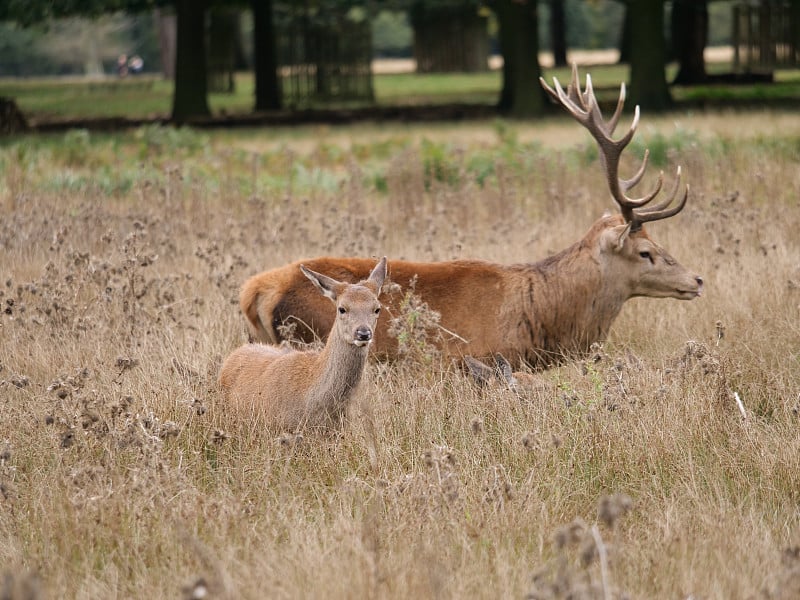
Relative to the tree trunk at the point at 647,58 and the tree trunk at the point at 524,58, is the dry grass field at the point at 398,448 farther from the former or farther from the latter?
the tree trunk at the point at 524,58

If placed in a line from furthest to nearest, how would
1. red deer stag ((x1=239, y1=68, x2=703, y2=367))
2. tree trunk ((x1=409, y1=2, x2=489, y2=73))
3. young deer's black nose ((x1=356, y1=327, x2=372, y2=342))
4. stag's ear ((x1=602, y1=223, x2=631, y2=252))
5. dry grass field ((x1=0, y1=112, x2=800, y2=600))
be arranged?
tree trunk ((x1=409, y1=2, x2=489, y2=73)) → stag's ear ((x1=602, y1=223, x2=631, y2=252)) → red deer stag ((x1=239, y1=68, x2=703, y2=367)) → young deer's black nose ((x1=356, y1=327, x2=372, y2=342)) → dry grass field ((x1=0, y1=112, x2=800, y2=600))

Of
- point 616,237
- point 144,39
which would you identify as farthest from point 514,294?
point 144,39

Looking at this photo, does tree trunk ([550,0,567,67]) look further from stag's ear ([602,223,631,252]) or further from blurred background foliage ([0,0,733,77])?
stag's ear ([602,223,631,252])

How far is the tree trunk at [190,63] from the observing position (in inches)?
913

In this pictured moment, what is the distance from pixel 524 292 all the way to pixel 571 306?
0.29 meters

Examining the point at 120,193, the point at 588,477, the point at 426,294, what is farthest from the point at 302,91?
the point at 588,477

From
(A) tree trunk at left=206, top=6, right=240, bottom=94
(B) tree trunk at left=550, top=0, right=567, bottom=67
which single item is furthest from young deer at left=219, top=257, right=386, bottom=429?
(B) tree trunk at left=550, top=0, right=567, bottom=67

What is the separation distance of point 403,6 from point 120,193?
28.2 metres

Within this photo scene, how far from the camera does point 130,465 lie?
5160 millimetres

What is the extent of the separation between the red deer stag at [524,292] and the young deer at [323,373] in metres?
0.87

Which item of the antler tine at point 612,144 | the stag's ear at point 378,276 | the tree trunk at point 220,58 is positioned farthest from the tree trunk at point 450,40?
the stag's ear at point 378,276

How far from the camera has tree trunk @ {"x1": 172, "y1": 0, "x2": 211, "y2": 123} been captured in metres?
23.2

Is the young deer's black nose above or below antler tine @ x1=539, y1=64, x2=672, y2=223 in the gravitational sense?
below

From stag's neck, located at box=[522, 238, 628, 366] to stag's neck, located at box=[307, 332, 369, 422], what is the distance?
1655 mm
